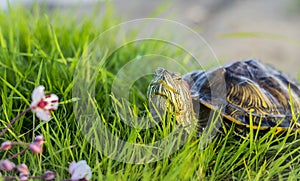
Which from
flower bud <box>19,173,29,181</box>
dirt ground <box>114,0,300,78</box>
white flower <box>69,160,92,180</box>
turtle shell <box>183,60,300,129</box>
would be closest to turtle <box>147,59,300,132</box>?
turtle shell <box>183,60,300,129</box>

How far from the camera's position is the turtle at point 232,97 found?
7.13ft

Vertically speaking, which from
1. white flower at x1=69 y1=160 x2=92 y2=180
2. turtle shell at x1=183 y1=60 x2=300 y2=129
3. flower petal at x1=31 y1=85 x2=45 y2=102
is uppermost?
flower petal at x1=31 y1=85 x2=45 y2=102

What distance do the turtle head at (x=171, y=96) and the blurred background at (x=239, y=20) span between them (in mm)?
3119

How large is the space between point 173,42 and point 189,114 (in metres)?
1.46

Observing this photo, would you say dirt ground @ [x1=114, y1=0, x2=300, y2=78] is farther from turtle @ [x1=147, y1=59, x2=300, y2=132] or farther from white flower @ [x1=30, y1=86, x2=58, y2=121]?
white flower @ [x1=30, y1=86, x2=58, y2=121]

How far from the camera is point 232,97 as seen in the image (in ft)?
7.82

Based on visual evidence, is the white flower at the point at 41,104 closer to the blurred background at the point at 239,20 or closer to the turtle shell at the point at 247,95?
the turtle shell at the point at 247,95

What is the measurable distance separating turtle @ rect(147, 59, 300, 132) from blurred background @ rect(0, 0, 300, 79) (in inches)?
109

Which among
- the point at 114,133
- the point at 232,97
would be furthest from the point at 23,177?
the point at 232,97

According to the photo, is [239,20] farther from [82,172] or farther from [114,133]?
[82,172]

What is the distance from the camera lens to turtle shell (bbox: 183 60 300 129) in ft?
7.61

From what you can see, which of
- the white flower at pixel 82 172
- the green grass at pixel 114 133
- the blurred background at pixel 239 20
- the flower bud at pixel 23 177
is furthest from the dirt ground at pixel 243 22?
the flower bud at pixel 23 177

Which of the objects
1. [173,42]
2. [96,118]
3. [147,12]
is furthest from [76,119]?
[147,12]

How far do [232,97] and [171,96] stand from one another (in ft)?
1.19
